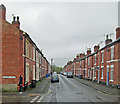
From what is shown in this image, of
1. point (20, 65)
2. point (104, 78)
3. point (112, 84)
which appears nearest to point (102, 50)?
point (104, 78)

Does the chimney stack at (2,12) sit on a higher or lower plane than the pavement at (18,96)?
higher

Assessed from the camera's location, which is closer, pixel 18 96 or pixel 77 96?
pixel 18 96

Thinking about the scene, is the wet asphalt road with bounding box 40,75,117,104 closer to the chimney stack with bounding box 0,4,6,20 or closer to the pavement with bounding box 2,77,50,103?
the pavement with bounding box 2,77,50,103

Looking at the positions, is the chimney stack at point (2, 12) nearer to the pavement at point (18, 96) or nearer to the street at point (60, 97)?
the pavement at point (18, 96)

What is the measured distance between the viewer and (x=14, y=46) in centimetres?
1703

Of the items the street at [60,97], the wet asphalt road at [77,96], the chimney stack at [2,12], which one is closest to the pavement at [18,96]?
the street at [60,97]

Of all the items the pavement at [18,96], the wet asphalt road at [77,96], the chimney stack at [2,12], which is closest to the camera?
the pavement at [18,96]

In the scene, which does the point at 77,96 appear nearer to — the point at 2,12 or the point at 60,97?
the point at 60,97

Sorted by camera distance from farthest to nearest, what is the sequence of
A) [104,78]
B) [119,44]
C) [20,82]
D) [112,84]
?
[104,78]
[112,84]
[119,44]
[20,82]

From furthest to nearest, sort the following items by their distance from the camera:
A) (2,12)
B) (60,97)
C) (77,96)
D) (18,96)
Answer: (2,12) → (77,96) → (18,96) → (60,97)

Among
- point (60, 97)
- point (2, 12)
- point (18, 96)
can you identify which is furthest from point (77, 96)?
point (2, 12)

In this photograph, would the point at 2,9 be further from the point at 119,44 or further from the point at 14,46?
the point at 119,44

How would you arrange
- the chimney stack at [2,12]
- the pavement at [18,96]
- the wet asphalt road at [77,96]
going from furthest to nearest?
1. the chimney stack at [2,12]
2. the wet asphalt road at [77,96]
3. the pavement at [18,96]

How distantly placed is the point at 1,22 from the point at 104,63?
55.2 feet
